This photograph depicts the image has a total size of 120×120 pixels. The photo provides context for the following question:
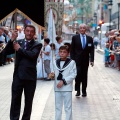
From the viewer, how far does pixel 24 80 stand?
8273 mm

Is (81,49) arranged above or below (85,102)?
above

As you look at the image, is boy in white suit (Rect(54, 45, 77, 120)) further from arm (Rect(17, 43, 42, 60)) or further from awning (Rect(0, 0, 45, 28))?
awning (Rect(0, 0, 45, 28))

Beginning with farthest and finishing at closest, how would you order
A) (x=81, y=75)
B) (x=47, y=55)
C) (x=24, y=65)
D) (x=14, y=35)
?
(x=47, y=55)
(x=81, y=75)
(x=24, y=65)
(x=14, y=35)

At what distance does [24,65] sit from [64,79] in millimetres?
830

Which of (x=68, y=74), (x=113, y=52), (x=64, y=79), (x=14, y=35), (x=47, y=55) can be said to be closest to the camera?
(x=14, y=35)

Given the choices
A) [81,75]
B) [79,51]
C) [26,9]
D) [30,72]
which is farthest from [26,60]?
[81,75]

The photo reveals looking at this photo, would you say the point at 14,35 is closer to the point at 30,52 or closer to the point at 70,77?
the point at 30,52

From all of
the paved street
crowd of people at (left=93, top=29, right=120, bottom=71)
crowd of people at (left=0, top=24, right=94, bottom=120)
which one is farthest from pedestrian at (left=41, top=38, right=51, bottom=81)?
crowd of people at (left=0, top=24, right=94, bottom=120)

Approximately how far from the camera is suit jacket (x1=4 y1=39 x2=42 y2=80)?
26.8ft

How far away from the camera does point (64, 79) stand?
340 inches

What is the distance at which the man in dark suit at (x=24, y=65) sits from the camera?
8156mm

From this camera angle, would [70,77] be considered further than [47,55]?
No

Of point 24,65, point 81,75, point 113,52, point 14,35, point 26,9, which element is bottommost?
point 113,52

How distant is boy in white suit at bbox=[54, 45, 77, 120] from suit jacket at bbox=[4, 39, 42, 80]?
1.78ft
